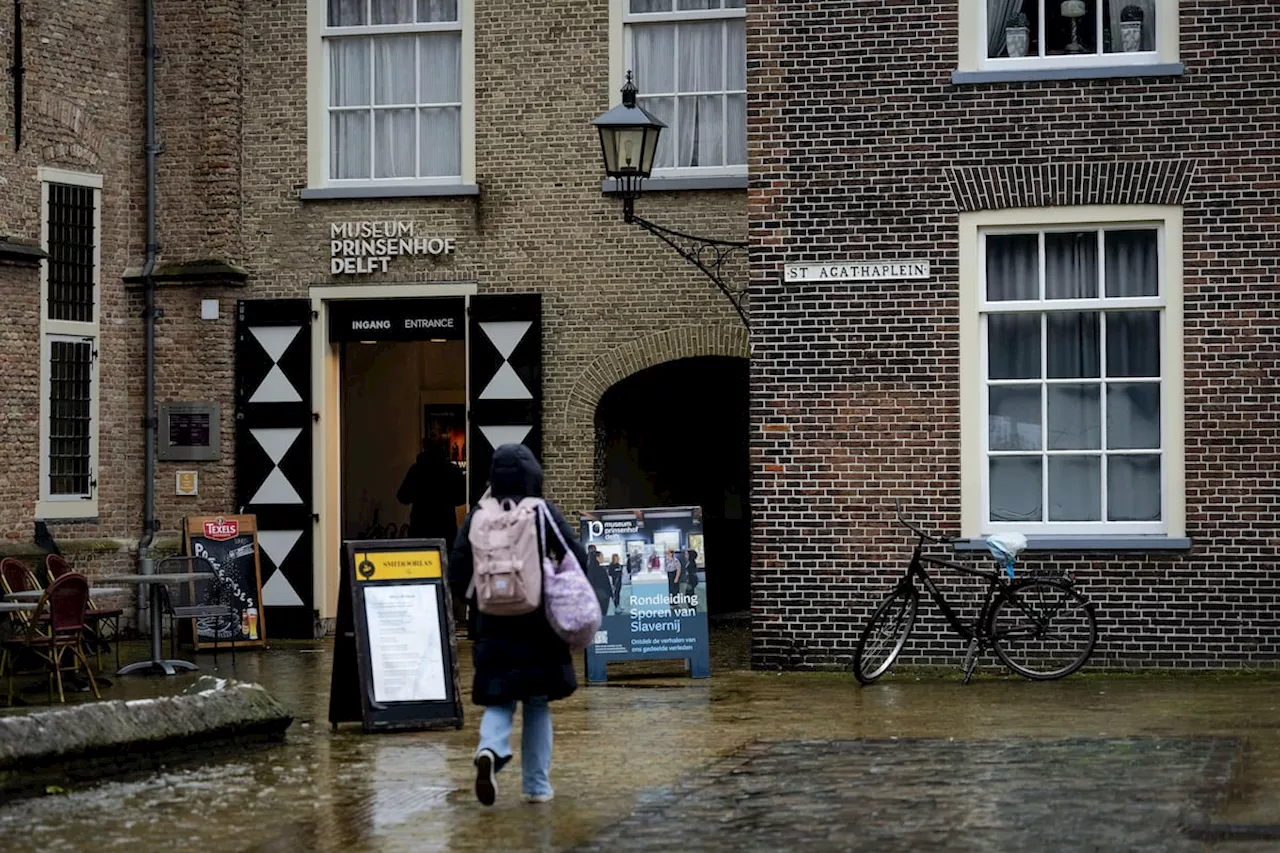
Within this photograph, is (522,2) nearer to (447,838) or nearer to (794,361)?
(794,361)

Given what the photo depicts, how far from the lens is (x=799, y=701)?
13188 mm

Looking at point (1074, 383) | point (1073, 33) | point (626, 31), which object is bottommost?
point (1074, 383)

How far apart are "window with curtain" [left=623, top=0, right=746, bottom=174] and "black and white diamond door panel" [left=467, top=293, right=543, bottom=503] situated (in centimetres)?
180

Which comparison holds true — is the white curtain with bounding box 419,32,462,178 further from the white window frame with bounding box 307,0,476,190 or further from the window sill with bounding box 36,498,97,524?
the window sill with bounding box 36,498,97,524

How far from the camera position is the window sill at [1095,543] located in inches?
568

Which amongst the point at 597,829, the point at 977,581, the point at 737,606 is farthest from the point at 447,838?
the point at 737,606

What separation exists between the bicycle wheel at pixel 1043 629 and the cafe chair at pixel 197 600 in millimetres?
6077

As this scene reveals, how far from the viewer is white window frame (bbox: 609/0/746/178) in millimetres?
18406

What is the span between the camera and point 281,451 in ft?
62.5

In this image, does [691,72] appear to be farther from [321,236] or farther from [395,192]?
[321,236]

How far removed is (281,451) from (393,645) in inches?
296

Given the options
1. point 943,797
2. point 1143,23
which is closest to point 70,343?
point 1143,23

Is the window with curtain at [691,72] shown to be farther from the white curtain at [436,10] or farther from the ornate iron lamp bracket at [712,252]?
the white curtain at [436,10]

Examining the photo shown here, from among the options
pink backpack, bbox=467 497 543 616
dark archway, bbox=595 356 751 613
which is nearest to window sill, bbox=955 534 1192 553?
dark archway, bbox=595 356 751 613
